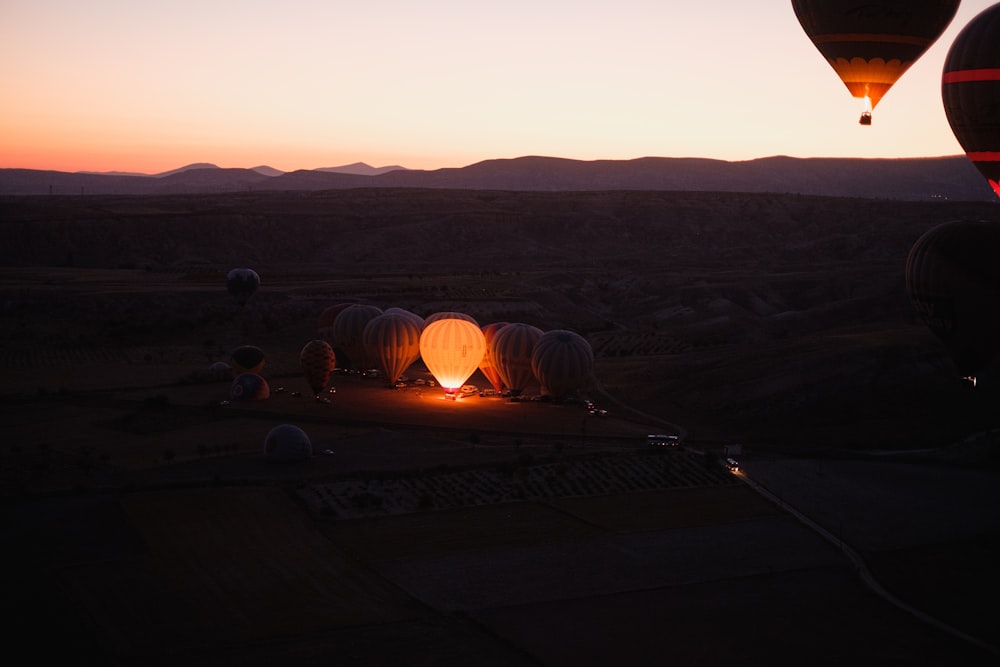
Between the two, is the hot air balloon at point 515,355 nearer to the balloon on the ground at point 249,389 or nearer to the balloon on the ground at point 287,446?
the balloon on the ground at point 249,389

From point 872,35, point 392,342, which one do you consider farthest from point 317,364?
point 872,35

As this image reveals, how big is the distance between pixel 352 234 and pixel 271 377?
2538 inches

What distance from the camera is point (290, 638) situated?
1822 centimetres

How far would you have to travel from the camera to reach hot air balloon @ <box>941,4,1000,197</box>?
25.8 metres

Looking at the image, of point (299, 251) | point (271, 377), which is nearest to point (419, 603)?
point (271, 377)

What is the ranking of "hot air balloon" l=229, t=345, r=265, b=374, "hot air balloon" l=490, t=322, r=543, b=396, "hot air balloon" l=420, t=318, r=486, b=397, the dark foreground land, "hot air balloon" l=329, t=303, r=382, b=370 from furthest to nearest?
"hot air balloon" l=329, t=303, r=382, b=370
"hot air balloon" l=229, t=345, r=265, b=374
"hot air balloon" l=420, t=318, r=486, b=397
"hot air balloon" l=490, t=322, r=543, b=396
the dark foreground land

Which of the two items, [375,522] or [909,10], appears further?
[909,10]

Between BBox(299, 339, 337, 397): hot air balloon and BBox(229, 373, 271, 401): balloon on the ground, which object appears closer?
BBox(299, 339, 337, 397): hot air balloon

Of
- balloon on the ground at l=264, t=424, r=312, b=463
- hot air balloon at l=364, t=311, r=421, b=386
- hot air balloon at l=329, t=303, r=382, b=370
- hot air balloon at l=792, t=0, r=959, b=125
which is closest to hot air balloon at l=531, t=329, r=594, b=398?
hot air balloon at l=364, t=311, r=421, b=386

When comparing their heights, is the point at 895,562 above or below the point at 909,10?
below

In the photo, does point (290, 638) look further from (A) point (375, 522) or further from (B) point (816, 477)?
(B) point (816, 477)

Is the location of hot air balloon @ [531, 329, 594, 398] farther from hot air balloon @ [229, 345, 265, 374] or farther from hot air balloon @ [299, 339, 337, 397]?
hot air balloon @ [229, 345, 265, 374]

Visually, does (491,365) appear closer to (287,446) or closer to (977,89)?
(287,446)

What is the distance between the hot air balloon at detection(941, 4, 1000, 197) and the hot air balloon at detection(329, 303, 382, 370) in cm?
2260
